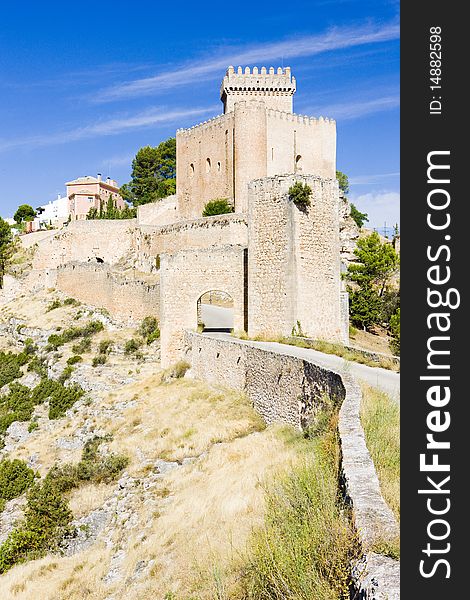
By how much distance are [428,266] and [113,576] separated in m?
6.35

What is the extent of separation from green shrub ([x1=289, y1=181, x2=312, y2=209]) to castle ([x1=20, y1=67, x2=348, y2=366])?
129mm

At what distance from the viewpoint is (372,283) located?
33438 millimetres

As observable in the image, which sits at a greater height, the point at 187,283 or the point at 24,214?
the point at 24,214

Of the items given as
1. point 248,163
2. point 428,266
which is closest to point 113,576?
point 428,266

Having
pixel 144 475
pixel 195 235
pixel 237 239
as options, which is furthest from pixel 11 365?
pixel 144 475

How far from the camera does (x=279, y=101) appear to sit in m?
37.4

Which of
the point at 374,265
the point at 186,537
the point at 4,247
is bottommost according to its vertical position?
the point at 186,537

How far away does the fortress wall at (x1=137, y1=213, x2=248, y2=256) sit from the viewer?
1189 inches

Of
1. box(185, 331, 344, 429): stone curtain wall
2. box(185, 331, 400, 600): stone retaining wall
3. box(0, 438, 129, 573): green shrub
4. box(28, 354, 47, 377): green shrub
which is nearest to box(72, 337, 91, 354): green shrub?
box(28, 354, 47, 377): green shrub

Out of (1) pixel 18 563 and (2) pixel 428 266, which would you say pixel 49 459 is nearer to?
(1) pixel 18 563

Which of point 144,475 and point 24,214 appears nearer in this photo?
point 144,475

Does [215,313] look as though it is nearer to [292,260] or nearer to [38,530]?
[292,260]

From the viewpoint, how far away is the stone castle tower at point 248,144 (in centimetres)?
→ 3431

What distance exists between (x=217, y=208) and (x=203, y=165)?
4.94 metres
